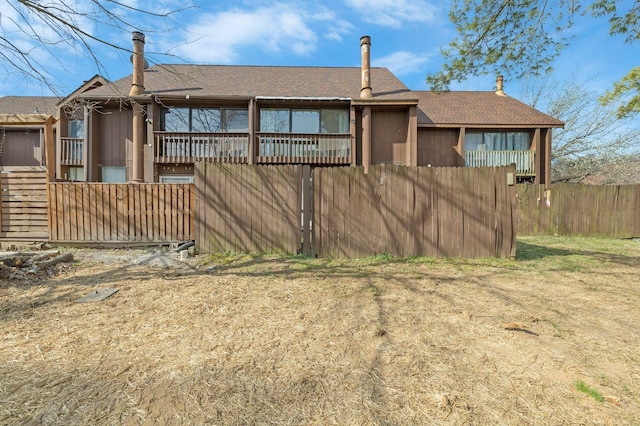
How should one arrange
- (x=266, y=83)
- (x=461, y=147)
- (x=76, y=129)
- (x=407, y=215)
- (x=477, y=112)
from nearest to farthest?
(x=407, y=215) < (x=76, y=129) < (x=266, y=83) < (x=461, y=147) < (x=477, y=112)

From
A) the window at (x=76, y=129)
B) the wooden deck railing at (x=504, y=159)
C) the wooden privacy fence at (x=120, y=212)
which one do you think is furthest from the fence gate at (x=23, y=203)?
the wooden deck railing at (x=504, y=159)

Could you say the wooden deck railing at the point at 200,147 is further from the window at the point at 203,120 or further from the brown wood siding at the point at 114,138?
the brown wood siding at the point at 114,138

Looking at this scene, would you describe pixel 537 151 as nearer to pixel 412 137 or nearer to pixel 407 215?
pixel 412 137

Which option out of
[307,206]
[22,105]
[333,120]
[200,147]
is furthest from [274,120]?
[22,105]

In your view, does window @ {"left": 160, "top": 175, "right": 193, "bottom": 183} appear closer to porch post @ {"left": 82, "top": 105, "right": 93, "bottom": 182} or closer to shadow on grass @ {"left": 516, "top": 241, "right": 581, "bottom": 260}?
porch post @ {"left": 82, "top": 105, "right": 93, "bottom": 182}

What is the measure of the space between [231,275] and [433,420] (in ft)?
12.8

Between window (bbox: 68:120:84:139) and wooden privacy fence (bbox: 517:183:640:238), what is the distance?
20696 mm

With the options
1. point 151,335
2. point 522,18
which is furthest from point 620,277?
point 151,335

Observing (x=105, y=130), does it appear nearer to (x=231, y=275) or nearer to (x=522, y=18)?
(x=231, y=275)

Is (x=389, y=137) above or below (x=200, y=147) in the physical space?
above

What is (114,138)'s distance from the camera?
14.1 m

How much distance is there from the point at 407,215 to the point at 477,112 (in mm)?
14044

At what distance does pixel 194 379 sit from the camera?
7.09ft

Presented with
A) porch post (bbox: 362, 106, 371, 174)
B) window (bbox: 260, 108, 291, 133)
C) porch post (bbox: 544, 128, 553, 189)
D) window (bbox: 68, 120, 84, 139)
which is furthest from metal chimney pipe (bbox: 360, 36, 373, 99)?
window (bbox: 68, 120, 84, 139)
